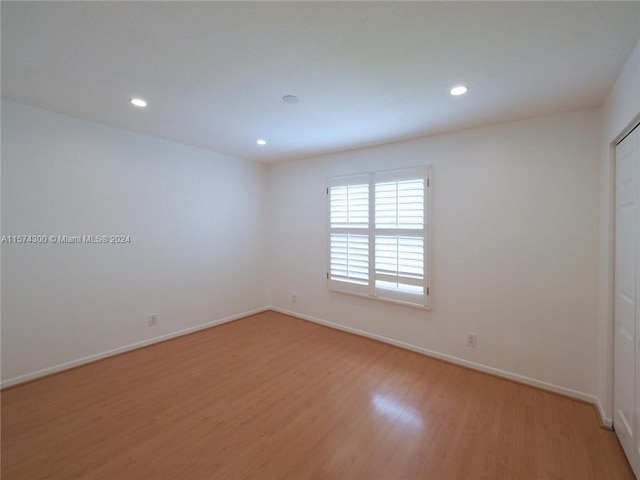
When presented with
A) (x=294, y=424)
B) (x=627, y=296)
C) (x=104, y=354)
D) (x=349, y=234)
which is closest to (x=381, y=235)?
(x=349, y=234)

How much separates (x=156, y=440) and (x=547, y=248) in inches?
140

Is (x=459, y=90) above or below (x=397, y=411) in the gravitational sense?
above

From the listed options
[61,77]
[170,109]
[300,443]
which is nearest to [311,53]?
[170,109]

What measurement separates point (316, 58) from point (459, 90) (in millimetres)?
1178

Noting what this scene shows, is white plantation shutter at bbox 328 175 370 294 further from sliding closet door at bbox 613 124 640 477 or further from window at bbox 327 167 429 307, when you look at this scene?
sliding closet door at bbox 613 124 640 477

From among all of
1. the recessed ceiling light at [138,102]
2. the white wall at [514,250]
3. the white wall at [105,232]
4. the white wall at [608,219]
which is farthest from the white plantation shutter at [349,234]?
the recessed ceiling light at [138,102]

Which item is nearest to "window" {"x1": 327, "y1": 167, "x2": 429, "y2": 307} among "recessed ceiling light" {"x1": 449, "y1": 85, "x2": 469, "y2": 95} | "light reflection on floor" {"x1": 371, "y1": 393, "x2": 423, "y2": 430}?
"recessed ceiling light" {"x1": 449, "y1": 85, "x2": 469, "y2": 95}

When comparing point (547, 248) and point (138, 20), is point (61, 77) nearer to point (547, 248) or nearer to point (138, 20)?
point (138, 20)

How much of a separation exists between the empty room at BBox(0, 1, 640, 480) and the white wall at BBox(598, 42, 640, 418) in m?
0.02

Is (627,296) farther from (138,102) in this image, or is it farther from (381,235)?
(138,102)

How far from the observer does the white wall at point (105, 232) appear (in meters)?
2.54

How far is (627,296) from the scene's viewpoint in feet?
5.92

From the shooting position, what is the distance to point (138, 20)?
1.44 metres

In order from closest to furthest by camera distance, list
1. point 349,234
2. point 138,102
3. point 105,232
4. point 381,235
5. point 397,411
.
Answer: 1. point 397,411
2. point 138,102
3. point 105,232
4. point 381,235
5. point 349,234
